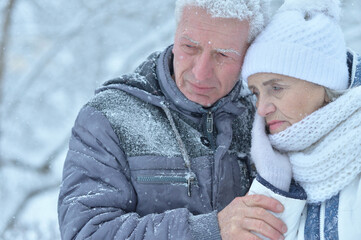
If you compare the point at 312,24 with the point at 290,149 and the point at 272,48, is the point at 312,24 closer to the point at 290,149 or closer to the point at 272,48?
the point at 272,48

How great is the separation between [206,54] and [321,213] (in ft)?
2.76

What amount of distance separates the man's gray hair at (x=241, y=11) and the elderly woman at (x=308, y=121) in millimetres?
77

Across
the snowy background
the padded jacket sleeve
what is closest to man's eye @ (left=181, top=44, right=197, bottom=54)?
the padded jacket sleeve

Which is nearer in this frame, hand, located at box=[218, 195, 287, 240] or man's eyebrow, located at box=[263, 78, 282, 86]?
hand, located at box=[218, 195, 287, 240]

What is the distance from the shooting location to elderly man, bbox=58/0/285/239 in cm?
198

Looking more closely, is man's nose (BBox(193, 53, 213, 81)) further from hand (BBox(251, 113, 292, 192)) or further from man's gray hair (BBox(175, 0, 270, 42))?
hand (BBox(251, 113, 292, 192))

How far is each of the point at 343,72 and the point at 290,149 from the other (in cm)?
38

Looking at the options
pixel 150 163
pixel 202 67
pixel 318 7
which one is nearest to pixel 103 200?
pixel 150 163

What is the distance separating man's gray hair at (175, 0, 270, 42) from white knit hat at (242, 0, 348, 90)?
3.3 inches

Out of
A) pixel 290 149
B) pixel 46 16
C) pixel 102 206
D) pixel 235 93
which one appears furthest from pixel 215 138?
pixel 46 16

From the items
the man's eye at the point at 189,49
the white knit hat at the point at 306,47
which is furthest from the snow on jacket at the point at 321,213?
the man's eye at the point at 189,49

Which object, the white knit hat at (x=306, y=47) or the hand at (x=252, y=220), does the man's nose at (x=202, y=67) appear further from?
the hand at (x=252, y=220)

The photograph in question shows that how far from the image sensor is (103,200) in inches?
78.8

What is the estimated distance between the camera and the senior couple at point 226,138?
6.09ft
